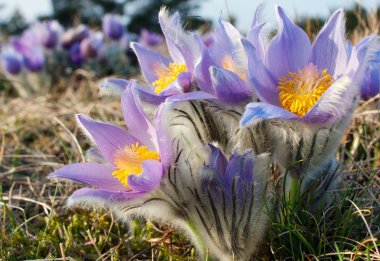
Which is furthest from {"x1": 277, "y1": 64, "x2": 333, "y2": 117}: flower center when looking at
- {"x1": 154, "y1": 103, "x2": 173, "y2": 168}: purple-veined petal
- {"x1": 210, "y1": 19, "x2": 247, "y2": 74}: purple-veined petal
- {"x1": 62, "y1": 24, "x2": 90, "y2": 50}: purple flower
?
{"x1": 62, "y1": 24, "x2": 90, "y2": 50}: purple flower

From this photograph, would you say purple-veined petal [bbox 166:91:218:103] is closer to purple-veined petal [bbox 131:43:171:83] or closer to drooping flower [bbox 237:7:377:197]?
drooping flower [bbox 237:7:377:197]

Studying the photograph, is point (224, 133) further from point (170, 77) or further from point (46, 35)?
point (46, 35)

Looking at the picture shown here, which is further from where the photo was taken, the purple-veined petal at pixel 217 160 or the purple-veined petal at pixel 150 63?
the purple-veined petal at pixel 150 63

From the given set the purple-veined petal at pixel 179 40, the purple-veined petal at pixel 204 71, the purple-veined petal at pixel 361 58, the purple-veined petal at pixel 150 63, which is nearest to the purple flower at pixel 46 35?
the purple-veined petal at pixel 150 63

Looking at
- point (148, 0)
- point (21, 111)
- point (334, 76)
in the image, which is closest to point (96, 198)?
point (334, 76)

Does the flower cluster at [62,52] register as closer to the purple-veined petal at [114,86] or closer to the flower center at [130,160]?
the purple-veined petal at [114,86]

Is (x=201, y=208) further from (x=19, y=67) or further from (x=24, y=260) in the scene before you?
(x=19, y=67)
